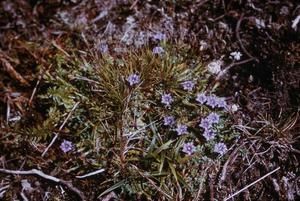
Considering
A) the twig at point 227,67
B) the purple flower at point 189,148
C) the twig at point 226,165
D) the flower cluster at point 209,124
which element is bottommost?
the twig at point 226,165

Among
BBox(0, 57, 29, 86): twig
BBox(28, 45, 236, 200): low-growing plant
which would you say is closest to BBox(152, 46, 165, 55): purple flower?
BBox(28, 45, 236, 200): low-growing plant

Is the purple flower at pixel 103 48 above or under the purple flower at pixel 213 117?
above

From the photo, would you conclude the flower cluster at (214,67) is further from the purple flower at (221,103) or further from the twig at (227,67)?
the purple flower at (221,103)

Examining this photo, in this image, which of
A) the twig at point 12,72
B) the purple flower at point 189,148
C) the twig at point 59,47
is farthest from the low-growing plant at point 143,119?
the twig at point 12,72

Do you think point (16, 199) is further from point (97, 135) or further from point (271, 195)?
point (271, 195)

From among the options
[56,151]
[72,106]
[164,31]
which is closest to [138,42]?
[164,31]

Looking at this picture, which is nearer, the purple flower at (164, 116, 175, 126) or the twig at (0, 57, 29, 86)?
the purple flower at (164, 116, 175, 126)

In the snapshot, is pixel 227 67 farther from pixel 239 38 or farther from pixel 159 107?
pixel 159 107

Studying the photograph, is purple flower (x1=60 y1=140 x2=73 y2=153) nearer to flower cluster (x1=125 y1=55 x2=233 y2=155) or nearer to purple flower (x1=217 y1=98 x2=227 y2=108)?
flower cluster (x1=125 y1=55 x2=233 y2=155)
